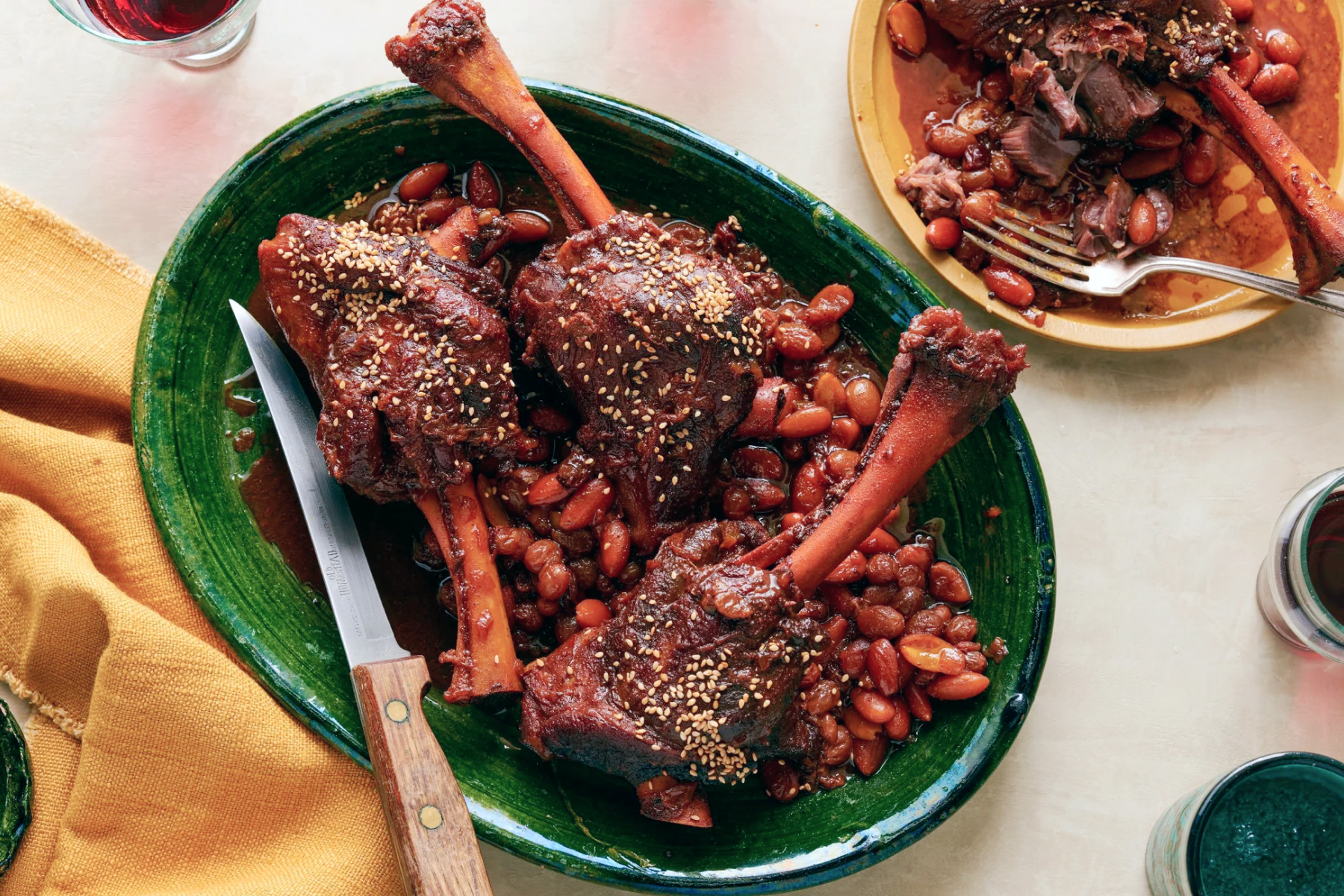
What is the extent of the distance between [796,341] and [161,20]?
1709 mm

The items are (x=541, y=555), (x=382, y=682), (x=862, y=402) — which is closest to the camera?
(x=382, y=682)

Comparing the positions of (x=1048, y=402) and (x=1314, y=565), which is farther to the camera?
(x=1048, y=402)

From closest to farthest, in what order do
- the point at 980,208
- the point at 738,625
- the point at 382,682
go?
the point at 738,625, the point at 382,682, the point at 980,208

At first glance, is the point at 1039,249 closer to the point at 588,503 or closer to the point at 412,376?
the point at 588,503

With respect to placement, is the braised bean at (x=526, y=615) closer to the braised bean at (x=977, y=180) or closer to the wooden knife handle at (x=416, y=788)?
the wooden knife handle at (x=416, y=788)

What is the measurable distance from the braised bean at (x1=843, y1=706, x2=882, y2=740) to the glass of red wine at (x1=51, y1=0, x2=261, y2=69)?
7.08 ft

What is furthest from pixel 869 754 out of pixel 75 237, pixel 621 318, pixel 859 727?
pixel 75 237

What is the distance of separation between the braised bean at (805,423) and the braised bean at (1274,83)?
143 centimetres

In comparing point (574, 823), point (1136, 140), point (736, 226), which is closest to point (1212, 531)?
point (1136, 140)

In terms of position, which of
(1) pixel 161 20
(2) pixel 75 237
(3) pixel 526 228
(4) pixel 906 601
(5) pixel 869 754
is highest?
(1) pixel 161 20

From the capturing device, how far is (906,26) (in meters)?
2.53

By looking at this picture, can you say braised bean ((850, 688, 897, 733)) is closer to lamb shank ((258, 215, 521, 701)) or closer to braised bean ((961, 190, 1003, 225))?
lamb shank ((258, 215, 521, 701))

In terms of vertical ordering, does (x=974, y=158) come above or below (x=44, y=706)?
above

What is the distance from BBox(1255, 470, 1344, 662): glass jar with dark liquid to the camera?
2.48 m
